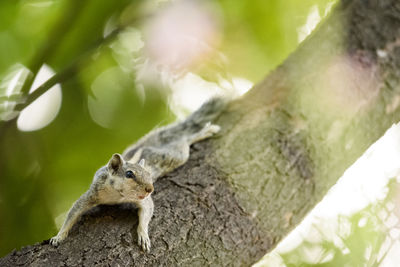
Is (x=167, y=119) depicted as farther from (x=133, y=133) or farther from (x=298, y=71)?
(x=298, y=71)

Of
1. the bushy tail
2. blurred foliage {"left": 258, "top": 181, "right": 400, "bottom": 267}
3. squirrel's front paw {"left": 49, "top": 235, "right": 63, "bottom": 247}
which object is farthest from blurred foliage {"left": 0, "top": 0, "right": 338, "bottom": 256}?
blurred foliage {"left": 258, "top": 181, "right": 400, "bottom": 267}

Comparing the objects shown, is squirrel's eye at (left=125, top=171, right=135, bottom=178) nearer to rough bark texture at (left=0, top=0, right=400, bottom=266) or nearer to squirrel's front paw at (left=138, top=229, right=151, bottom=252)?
rough bark texture at (left=0, top=0, right=400, bottom=266)

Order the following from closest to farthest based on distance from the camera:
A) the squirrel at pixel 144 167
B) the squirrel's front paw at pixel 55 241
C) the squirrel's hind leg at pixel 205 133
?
1. the squirrel's front paw at pixel 55 241
2. the squirrel at pixel 144 167
3. the squirrel's hind leg at pixel 205 133

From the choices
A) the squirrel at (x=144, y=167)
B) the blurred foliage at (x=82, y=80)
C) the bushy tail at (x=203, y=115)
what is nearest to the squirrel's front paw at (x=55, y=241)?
the squirrel at (x=144, y=167)

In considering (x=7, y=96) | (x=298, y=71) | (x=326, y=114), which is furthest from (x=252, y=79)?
(x=7, y=96)

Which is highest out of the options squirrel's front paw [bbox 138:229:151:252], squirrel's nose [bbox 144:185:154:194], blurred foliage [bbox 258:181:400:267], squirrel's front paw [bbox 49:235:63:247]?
squirrel's nose [bbox 144:185:154:194]

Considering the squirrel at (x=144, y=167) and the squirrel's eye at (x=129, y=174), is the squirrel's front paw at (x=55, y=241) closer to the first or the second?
the squirrel at (x=144, y=167)
